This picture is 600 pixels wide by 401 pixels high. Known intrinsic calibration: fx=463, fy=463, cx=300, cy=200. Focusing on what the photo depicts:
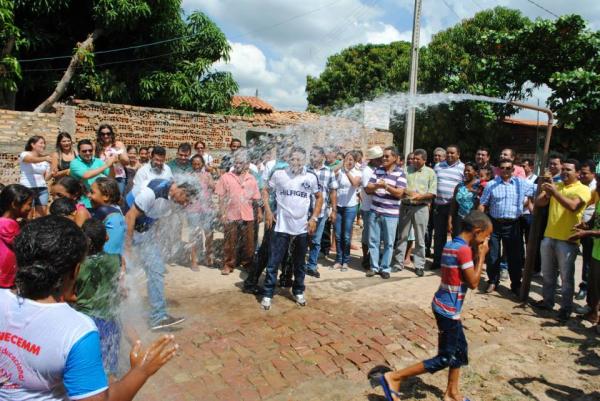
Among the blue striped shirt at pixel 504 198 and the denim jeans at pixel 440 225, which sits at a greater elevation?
the blue striped shirt at pixel 504 198

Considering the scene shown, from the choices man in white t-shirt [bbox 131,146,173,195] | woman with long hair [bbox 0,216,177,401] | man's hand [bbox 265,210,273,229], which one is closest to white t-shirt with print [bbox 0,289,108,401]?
woman with long hair [bbox 0,216,177,401]

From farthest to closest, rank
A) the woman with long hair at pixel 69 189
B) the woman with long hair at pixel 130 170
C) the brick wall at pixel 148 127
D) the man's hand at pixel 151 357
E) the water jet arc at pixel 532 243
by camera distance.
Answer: the brick wall at pixel 148 127
the woman with long hair at pixel 130 170
the water jet arc at pixel 532 243
the woman with long hair at pixel 69 189
the man's hand at pixel 151 357

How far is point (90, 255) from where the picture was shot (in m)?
3.20

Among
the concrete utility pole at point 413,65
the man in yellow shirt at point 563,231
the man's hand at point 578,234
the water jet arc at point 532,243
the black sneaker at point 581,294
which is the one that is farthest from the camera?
the concrete utility pole at point 413,65

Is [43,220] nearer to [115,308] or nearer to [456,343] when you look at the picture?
[115,308]

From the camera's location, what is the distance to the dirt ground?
4.05m

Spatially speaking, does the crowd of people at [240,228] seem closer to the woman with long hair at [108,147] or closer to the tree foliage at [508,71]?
the woman with long hair at [108,147]

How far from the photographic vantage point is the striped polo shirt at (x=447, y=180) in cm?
769

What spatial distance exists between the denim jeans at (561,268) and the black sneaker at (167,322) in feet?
15.8

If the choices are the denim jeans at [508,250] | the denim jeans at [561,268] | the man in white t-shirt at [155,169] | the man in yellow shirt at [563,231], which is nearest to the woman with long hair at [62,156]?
the man in white t-shirt at [155,169]

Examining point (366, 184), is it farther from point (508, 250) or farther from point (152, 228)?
point (152, 228)

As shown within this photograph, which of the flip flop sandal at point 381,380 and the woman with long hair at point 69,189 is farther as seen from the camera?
the woman with long hair at point 69,189

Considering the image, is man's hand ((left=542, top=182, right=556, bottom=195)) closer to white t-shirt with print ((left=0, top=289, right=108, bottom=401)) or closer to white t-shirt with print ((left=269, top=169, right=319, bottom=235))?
white t-shirt with print ((left=269, top=169, right=319, bottom=235))

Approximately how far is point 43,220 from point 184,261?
19.9ft
